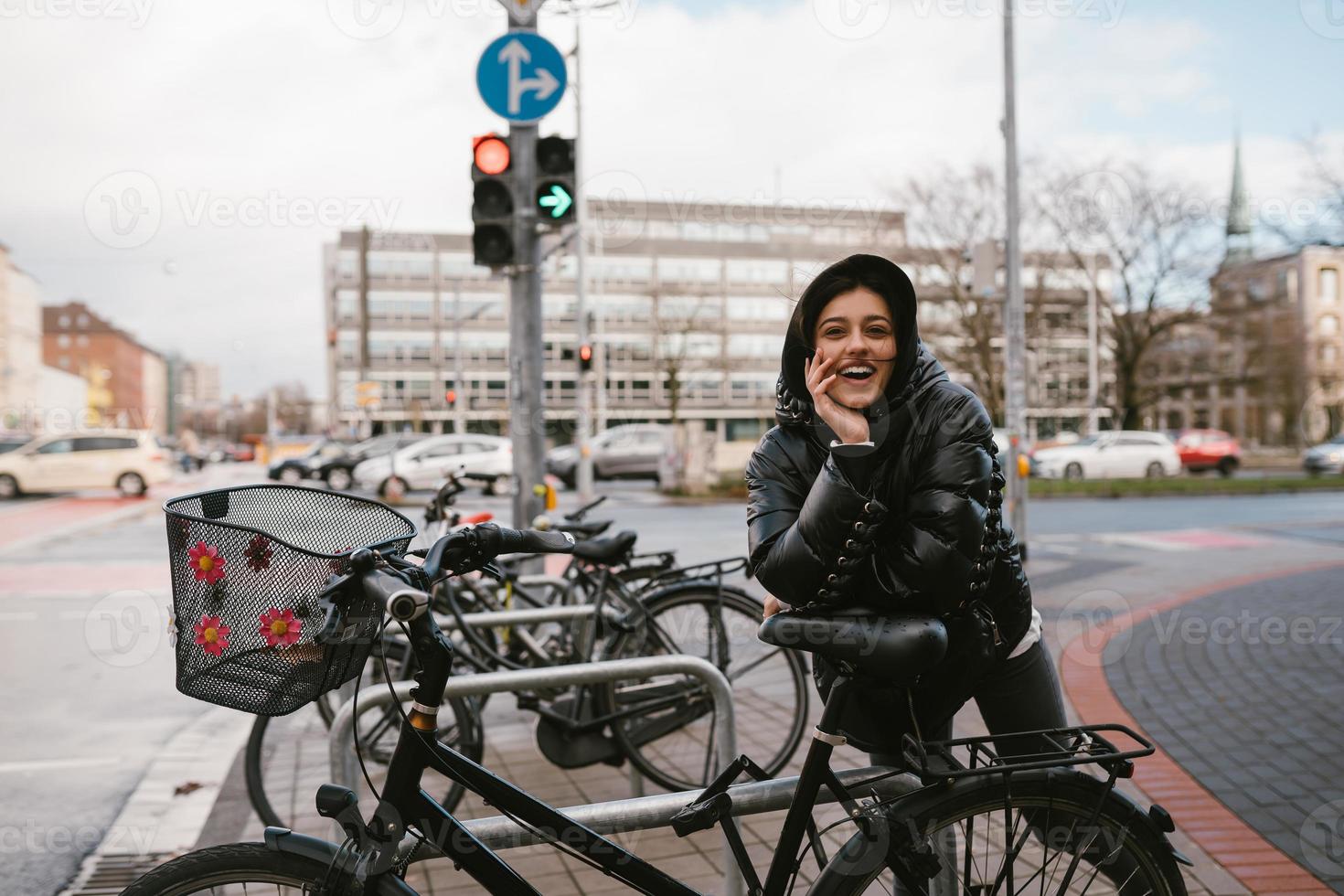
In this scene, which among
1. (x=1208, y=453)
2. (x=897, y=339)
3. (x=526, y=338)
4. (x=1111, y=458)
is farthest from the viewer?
(x=1208, y=453)

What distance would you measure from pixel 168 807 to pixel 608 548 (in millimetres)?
2168

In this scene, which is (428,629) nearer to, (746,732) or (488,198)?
(746,732)

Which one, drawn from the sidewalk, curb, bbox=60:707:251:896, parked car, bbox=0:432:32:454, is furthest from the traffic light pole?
parked car, bbox=0:432:32:454

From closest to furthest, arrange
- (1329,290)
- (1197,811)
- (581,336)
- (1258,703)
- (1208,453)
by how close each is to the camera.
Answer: (1197,811) < (1258,703) < (581,336) < (1208,453) < (1329,290)

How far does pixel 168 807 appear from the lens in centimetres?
446

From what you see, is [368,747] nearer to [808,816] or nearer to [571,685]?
[571,685]

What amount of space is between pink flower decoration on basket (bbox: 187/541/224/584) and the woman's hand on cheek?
1.10 metres

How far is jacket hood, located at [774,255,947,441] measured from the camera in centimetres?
210

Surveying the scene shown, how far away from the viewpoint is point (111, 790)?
187 inches

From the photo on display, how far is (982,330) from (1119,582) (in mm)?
24528

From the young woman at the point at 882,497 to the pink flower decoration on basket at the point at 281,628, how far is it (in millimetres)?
837

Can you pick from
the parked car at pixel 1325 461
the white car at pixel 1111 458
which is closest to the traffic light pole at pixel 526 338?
the white car at pixel 1111 458

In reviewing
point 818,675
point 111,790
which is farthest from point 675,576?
point 111,790

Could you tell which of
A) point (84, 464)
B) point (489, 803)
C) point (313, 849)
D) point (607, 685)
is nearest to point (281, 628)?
point (313, 849)
